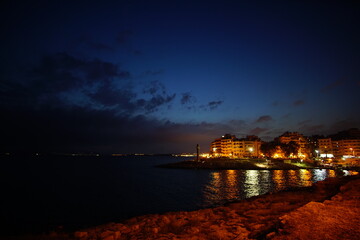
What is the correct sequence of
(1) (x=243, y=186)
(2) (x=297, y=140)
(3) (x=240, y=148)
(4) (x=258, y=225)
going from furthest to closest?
(2) (x=297, y=140), (3) (x=240, y=148), (1) (x=243, y=186), (4) (x=258, y=225)

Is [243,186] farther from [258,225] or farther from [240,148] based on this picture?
[240,148]

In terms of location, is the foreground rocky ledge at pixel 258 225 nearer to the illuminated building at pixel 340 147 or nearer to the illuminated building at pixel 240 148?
the illuminated building at pixel 240 148

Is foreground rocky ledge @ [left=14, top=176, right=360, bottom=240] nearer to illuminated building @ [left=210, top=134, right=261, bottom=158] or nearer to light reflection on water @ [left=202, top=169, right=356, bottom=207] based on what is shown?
light reflection on water @ [left=202, top=169, right=356, bottom=207]

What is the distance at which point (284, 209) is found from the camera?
1708cm

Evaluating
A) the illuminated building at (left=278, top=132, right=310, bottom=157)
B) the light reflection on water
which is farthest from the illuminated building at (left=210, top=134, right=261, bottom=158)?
the light reflection on water

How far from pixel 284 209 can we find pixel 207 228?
787cm

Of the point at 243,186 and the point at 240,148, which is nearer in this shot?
the point at 243,186

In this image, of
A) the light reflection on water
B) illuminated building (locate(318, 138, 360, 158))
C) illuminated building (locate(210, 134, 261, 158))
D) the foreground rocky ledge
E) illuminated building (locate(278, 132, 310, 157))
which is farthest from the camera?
illuminated building (locate(210, 134, 261, 158))

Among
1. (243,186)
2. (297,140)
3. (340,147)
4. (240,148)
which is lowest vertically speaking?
(243,186)

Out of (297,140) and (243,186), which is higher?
(297,140)

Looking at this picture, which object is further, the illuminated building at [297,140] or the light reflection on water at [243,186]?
the illuminated building at [297,140]

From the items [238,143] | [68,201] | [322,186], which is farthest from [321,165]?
[68,201]

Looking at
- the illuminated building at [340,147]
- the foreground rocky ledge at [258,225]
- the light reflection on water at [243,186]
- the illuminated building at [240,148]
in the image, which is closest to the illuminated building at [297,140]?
the illuminated building at [340,147]

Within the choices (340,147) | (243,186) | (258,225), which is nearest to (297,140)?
(340,147)
